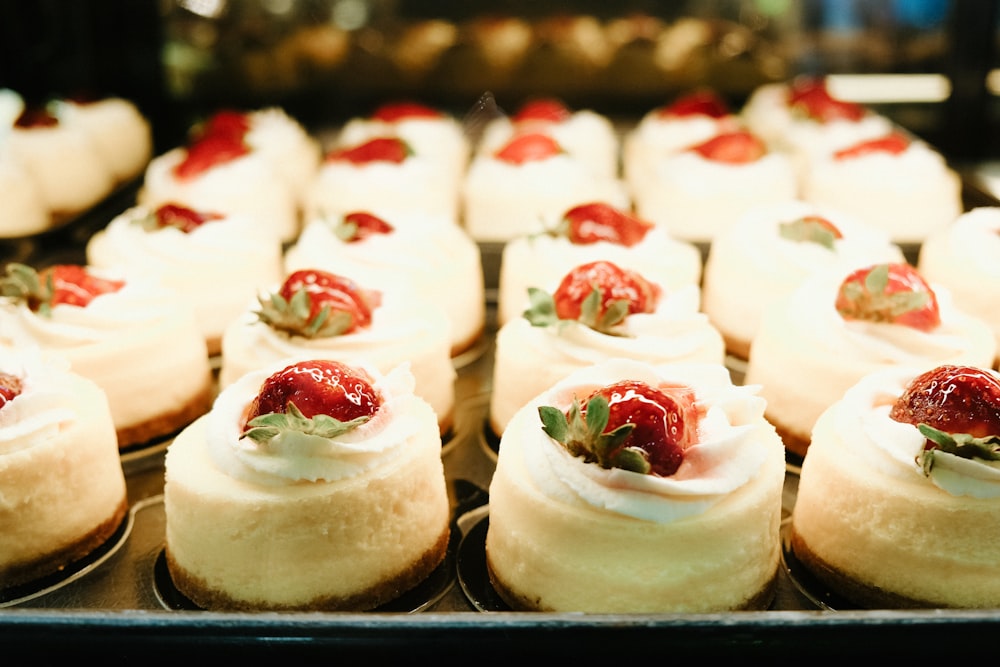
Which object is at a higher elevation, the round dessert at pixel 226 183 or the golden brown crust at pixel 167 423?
the round dessert at pixel 226 183

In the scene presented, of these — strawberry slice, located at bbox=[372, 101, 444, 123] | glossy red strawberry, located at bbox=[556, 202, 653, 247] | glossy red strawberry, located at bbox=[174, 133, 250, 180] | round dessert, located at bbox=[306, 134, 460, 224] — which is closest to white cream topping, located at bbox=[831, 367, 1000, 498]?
glossy red strawberry, located at bbox=[556, 202, 653, 247]

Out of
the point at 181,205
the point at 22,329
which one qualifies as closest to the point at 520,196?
the point at 181,205

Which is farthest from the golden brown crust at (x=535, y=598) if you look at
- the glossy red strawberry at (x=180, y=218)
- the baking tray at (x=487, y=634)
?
the glossy red strawberry at (x=180, y=218)

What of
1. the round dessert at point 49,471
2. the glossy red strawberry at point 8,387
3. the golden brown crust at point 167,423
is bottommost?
the golden brown crust at point 167,423

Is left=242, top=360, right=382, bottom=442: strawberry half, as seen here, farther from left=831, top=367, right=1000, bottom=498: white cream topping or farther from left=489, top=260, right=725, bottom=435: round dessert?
left=831, top=367, right=1000, bottom=498: white cream topping

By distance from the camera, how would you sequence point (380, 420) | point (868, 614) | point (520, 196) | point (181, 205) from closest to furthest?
point (868, 614) < point (380, 420) < point (181, 205) < point (520, 196)

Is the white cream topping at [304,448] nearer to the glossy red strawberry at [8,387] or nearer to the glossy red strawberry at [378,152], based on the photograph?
the glossy red strawberry at [8,387]

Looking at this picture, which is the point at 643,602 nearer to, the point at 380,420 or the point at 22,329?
the point at 380,420
